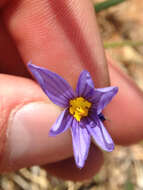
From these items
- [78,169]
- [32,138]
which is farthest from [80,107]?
[78,169]

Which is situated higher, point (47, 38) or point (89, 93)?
point (47, 38)

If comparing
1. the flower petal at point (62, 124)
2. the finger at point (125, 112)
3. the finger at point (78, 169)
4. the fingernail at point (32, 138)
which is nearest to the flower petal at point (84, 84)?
the flower petal at point (62, 124)

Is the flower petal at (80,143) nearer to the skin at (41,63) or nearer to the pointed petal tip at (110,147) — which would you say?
the pointed petal tip at (110,147)

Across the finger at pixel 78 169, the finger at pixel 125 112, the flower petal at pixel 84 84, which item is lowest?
the finger at pixel 78 169

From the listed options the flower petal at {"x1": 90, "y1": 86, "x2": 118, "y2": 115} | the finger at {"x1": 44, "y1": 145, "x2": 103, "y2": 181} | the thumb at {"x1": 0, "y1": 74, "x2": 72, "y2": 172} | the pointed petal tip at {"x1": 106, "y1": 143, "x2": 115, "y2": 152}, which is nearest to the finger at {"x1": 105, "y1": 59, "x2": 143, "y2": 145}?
the finger at {"x1": 44, "y1": 145, "x2": 103, "y2": 181}

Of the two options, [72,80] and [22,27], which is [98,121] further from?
[22,27]

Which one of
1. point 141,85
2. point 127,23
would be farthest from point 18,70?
point 127,23
